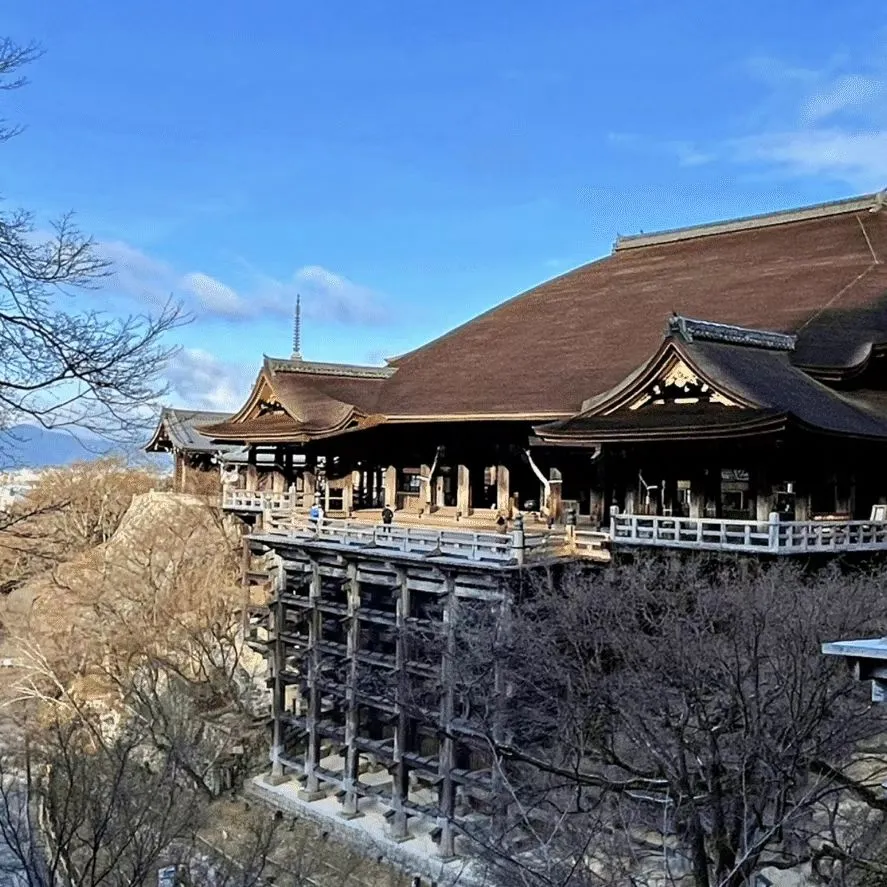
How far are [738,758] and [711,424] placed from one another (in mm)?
6456

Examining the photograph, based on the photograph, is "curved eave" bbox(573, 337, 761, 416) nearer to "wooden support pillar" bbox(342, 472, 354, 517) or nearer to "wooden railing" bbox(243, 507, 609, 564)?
"wooden railing" bbox(243, 507, 609, 564)

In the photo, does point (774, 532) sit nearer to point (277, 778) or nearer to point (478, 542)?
point (478, 542)

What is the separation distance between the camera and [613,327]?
23734 mm

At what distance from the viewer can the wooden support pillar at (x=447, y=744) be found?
58.6ft

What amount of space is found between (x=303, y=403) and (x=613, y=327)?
800 cm

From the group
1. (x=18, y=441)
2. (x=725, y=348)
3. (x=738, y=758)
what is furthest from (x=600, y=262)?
(x=18, y=441)

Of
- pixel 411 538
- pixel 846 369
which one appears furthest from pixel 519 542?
pixel 846 369

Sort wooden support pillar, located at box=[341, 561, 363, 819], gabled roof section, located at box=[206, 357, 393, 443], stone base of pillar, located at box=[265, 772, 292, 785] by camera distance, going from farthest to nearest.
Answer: gabled roof section, located at box=[206, 357, 393, 443] < stone base of pillar, located at box=[265, 772, 292, 785] < wooden support pillar, located at box=[341, 561, 363, 819]

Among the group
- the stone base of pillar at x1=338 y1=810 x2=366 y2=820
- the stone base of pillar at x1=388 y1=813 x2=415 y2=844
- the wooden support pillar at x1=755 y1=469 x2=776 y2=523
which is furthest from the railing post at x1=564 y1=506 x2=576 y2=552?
the stone base of pillar at x1=338 y1=810 x2=366 y2=820

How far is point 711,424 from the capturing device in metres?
15.7

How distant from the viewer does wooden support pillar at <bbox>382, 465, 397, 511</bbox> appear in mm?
24594

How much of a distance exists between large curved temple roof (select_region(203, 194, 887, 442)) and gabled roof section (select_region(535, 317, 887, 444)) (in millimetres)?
1387

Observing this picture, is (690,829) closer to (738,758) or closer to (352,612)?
(738,758)

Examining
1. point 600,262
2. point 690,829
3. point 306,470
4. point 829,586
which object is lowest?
point 690,829
